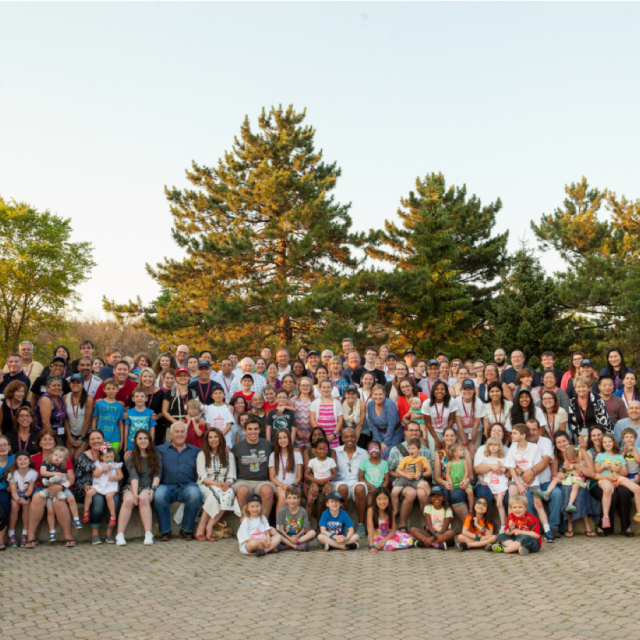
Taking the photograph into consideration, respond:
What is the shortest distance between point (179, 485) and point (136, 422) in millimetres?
1105

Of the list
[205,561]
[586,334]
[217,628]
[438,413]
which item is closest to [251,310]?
[586,334]

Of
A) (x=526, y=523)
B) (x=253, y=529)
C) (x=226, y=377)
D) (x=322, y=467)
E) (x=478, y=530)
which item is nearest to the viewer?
(x=526, y=523)

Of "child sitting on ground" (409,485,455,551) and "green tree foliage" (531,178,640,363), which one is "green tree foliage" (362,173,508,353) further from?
"child sitting on ground" (409,485,455,551)

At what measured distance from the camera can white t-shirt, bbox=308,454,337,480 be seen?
8.77m

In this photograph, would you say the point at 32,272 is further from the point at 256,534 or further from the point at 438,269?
the point at 256,534

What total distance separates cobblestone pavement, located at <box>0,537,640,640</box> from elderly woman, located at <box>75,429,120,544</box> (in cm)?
49

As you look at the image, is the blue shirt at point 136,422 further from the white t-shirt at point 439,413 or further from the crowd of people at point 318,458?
the white t-shirt at point 439,413

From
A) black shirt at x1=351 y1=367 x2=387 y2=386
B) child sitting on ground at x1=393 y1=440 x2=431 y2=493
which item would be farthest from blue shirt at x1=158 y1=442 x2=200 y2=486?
black shirt at x1=351 y1=367 x2=387 y2=386

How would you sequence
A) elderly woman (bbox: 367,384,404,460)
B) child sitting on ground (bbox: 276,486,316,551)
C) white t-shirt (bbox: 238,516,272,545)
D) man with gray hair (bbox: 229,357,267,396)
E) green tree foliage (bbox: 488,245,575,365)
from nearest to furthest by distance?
white t-shirt (bbox: 238,516,272,545), child sitting on ground (bbox: 276,486,316,551), elderly woman (bbox: 367,384,404,460), man with gray hair (bbox: 229,357,267,396), green tree foliage (bbox: 488,245,575,365)

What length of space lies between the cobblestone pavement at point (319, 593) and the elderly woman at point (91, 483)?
0.49 m

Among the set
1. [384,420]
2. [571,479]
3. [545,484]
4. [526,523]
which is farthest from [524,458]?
[384,420]

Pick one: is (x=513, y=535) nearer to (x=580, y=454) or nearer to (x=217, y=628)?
(x=580, y=454)

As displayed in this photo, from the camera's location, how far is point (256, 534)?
791 cm

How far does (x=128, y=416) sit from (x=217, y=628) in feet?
14.7
